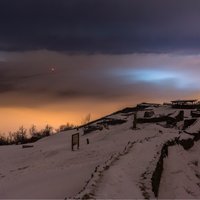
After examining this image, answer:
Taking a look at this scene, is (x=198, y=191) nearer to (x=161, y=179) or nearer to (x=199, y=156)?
(x=161, y=179)

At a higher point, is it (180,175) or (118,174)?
(118,174)

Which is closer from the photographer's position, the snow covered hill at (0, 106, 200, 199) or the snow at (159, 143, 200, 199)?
the snow covered hill at (0, 106, 200, 199)

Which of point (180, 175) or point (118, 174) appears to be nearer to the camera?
point (118, 174)

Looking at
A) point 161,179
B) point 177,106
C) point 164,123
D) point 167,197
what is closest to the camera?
point 167,197

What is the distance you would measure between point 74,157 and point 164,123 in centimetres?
2068

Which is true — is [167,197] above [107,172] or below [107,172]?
below

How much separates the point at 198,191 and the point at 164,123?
26.0 metres

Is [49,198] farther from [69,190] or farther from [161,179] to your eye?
[161,179]

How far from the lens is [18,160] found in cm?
3403

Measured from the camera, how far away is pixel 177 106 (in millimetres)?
70625

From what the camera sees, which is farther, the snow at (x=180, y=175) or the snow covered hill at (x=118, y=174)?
the snow at (x=180, y=175)

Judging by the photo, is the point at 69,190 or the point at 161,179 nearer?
the point at 69,190

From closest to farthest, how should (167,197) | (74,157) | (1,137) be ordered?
(167,197), (74,157), (1,137)

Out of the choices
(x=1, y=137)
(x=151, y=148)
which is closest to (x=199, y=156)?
(x=151, y=148)
